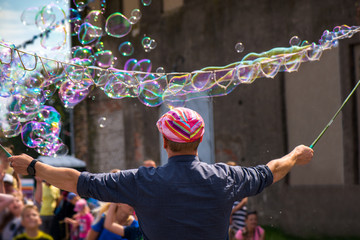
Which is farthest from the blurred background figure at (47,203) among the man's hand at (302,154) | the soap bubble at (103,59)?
the man's hand at (302,154)

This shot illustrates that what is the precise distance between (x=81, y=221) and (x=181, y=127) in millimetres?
5278

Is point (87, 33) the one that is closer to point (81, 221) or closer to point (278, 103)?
point (81, 221)

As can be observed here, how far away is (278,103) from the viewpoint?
9.65 meters

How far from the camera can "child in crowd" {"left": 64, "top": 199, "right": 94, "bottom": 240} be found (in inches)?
293

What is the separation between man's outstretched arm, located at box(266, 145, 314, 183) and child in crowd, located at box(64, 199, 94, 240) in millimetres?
4849

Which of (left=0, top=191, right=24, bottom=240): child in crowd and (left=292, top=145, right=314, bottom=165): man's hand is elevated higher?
(left=292, top=145, right=314, bottom=165): man's hand

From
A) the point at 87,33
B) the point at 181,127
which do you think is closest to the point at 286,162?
the point at 181,127

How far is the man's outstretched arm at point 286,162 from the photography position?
9.27ft

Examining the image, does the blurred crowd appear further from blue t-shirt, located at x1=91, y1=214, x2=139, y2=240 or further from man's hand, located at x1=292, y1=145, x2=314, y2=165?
man's hand, located at x1=292, y1=145, x2=314, y2=165

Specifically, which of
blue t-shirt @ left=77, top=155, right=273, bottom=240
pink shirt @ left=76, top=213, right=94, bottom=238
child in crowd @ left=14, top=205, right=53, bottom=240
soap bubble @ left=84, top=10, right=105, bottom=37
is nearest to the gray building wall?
pink shirt @ left=76, top=213, right=94, bottom=238

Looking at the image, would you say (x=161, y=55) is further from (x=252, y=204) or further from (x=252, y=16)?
(x=252, y=204)

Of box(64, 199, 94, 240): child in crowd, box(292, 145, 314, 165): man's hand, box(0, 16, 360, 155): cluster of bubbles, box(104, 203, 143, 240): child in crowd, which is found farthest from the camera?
box(64, 199, 94, 240): child in crowd

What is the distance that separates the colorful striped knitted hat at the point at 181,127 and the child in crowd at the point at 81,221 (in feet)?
16.7

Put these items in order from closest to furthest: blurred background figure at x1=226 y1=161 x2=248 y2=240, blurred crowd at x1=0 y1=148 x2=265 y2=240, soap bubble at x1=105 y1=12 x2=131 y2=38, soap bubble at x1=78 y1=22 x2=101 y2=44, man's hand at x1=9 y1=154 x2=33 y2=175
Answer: man's hand at x1=9 y1=154 x2=33 y2=175, blurred crowd at x1=0 y1=148 x2=265 y2=240, soap bubble at x1=78 y1=22 x2=101 y2=44, soap bubble at x1=105 y1=12 x2=131 y2=38, blurred background figure at x1=226 y1=161 x2=248 y2=240
